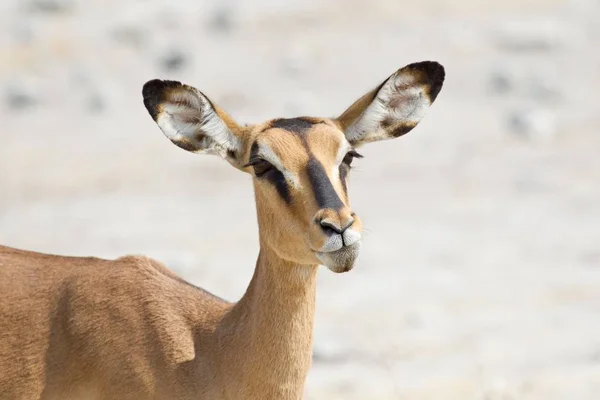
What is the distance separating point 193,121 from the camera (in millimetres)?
8523

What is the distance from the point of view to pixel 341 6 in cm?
2958

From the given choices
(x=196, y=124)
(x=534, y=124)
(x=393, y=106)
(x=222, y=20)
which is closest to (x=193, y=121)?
→ (x=196, y=124)

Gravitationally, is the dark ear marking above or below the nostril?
above

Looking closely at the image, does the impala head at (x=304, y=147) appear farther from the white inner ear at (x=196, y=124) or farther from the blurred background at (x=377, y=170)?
the blurred background at (x=377, y=170)

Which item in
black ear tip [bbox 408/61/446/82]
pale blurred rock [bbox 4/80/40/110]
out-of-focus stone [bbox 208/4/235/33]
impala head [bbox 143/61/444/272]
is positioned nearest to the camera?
impala head [bbox 143/61/444/272]

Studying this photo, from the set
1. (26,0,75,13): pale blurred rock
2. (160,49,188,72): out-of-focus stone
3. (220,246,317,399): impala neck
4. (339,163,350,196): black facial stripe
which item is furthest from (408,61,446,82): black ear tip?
(26,0,75,13): pale blurred rock

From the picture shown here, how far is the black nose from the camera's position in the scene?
743 cm

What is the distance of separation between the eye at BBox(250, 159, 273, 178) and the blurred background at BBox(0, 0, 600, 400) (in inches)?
212

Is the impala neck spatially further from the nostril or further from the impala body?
the nostril

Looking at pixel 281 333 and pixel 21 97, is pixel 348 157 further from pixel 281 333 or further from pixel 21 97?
pixel 21 97

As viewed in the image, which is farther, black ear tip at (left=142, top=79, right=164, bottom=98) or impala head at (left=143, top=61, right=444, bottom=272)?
black ear tip at (left=142, top=79, right=164, bottom=98)

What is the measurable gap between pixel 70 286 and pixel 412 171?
51.6 ft

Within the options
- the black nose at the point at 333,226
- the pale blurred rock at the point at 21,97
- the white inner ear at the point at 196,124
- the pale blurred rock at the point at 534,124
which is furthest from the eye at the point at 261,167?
the pale blurred rock at the point at 21,97

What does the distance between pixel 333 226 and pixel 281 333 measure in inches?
41.7
